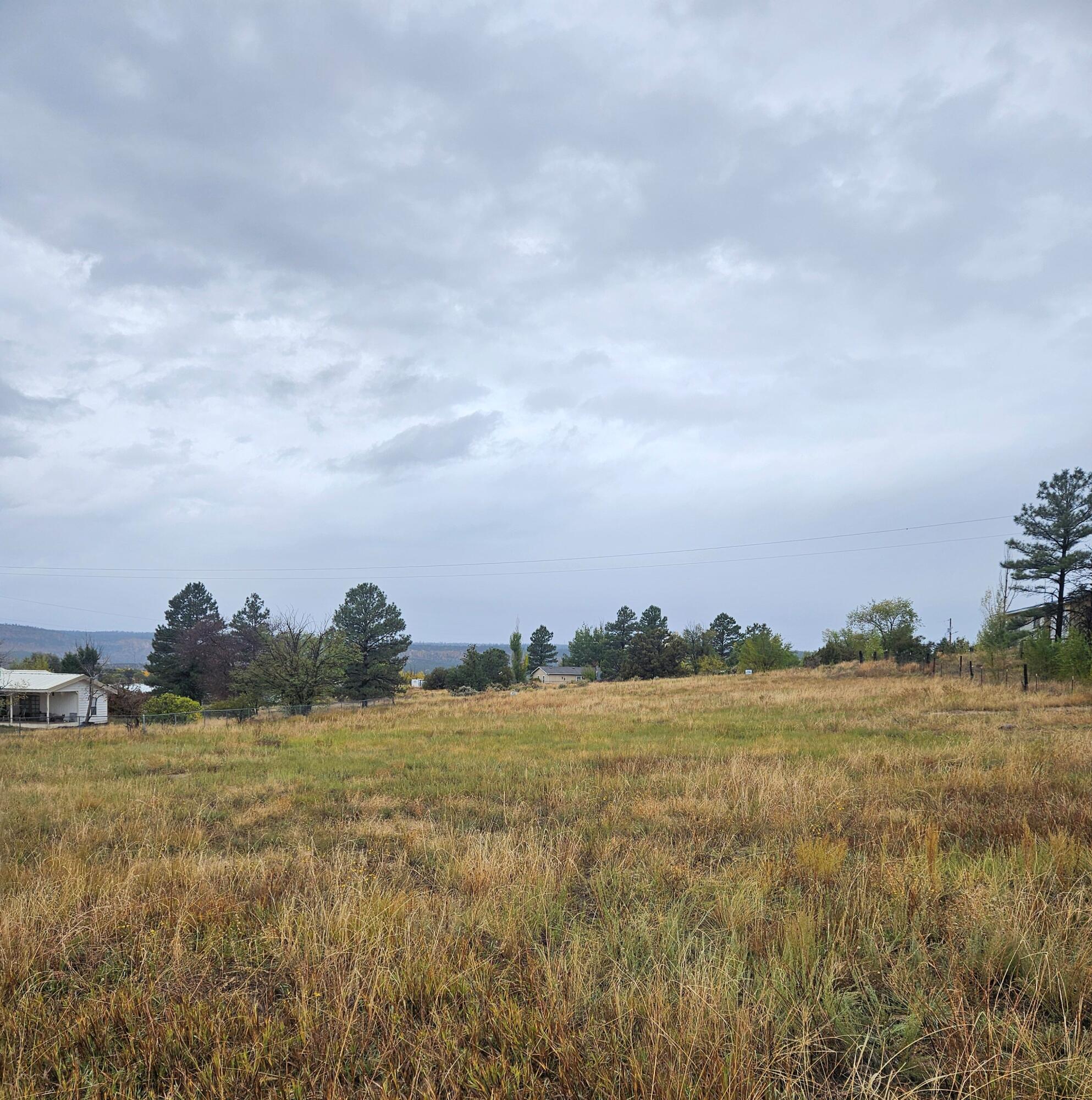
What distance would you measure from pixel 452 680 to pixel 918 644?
50859mm

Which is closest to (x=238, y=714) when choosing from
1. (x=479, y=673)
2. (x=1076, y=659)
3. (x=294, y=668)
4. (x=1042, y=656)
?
(x=294, y=668)

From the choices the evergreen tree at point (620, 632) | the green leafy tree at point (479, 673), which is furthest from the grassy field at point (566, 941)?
the evergreen tree at point (620, 632)

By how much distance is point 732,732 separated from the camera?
17594mm

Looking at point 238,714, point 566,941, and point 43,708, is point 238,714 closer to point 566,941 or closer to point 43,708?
point 43,708

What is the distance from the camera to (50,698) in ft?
168

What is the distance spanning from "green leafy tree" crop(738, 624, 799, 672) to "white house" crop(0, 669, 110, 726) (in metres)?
58.7

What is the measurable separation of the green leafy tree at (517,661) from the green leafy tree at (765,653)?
28.2m

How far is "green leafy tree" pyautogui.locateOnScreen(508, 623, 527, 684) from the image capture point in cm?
8331

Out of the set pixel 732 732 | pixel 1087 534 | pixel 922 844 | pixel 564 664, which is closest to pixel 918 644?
pixel 1087 534

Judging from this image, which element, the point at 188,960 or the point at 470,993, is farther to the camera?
the point at 188,960

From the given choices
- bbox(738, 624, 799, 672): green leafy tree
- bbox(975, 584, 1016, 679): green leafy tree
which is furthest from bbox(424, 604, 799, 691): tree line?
bbox(975, 584, 1016, 679): green leafy tree

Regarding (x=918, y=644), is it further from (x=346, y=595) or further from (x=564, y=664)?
(x=564, y=664)

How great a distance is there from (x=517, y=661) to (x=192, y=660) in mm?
38018

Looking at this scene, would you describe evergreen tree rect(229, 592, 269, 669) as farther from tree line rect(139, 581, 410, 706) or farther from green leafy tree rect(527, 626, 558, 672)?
green leafy tree rect(527, 626, 558, 672)
